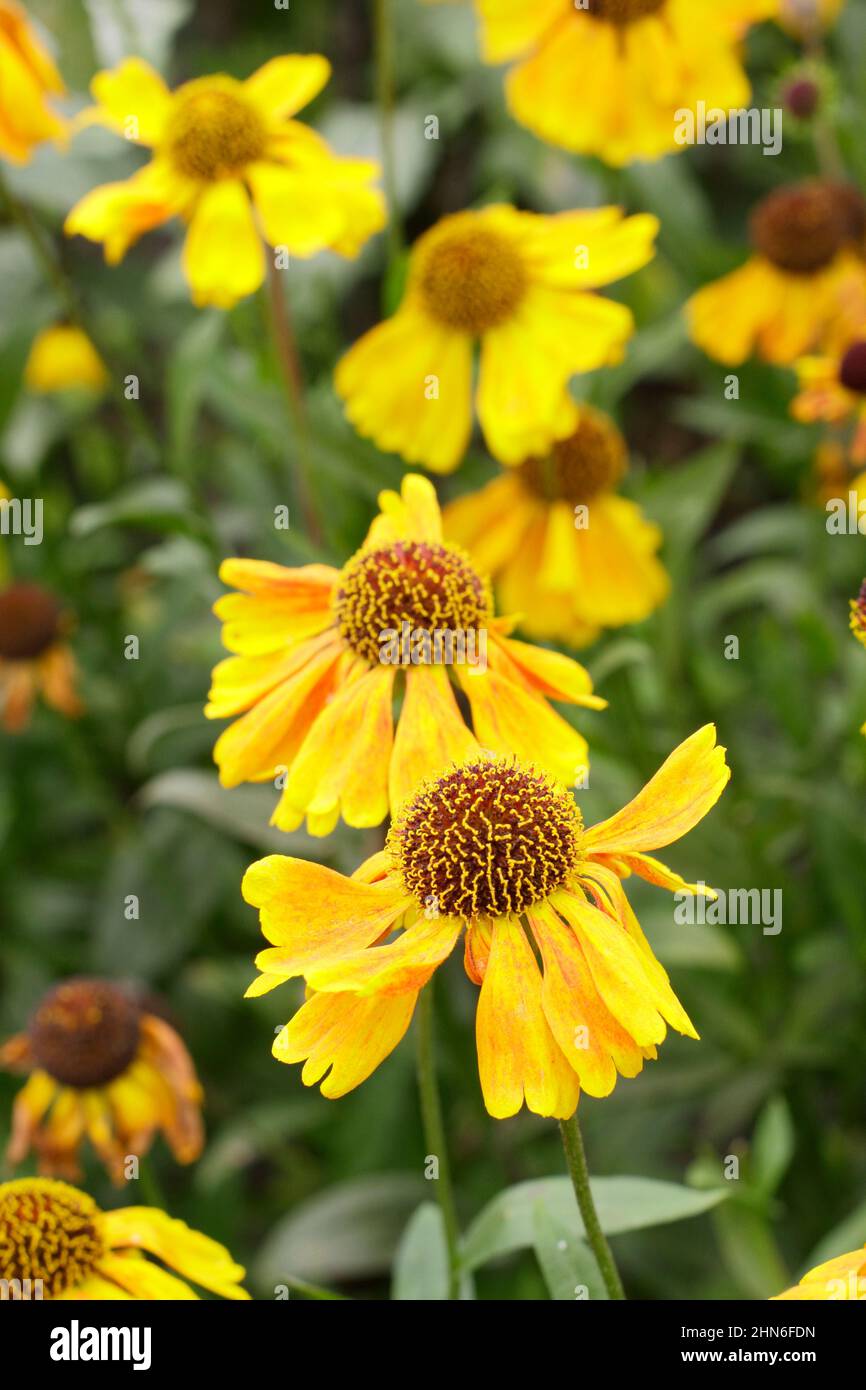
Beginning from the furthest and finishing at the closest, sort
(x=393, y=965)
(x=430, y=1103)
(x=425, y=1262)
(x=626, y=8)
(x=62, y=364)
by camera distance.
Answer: (x=62, y=364) < (x=626, y=8) < (x=425, y=1262) < (x=430, y=1103) < (x=393, y=965)

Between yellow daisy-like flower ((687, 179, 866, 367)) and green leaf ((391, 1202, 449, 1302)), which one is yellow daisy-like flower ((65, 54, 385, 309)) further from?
green leaf ((391, 1202, 449, 1302))

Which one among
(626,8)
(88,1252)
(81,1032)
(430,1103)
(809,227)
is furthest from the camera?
(809,227)

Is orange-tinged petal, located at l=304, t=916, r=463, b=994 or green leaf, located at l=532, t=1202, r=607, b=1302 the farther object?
green leaf, located at l=532, t=1202, r=607, b=1302

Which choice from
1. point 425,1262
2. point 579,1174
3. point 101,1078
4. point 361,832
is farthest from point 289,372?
point 579,1174

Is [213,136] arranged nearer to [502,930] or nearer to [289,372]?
[289,372]

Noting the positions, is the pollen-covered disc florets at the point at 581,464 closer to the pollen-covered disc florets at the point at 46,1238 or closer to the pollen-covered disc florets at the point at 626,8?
the pollen-covered disc florets at the point at 626,8

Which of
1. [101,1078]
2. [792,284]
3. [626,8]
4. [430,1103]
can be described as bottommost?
[430,1103]

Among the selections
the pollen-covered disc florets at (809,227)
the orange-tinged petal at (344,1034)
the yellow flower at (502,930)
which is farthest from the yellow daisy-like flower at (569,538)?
the orange-tinged petal at (344,1034)

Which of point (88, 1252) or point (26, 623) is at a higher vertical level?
point (26, 623)

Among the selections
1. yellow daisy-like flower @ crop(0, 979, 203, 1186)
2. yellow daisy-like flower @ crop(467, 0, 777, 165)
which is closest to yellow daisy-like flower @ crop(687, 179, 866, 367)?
yellow daisy-like flower @ crop(467, 0, 777, 165)
